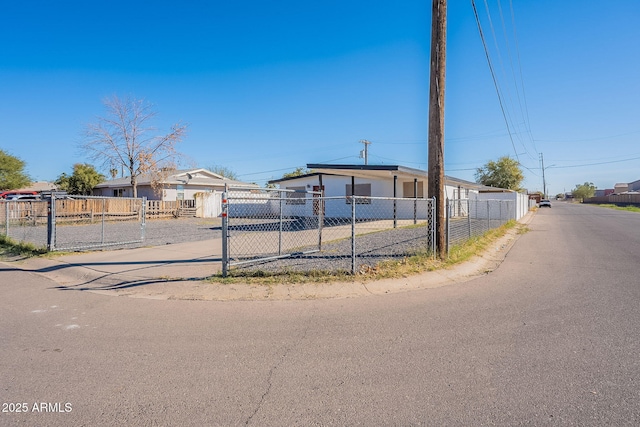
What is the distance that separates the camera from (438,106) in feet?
25.2

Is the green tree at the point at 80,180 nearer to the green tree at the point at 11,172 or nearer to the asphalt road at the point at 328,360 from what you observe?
the green tree at the point at 11,172

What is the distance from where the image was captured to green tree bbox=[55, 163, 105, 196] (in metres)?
35.6

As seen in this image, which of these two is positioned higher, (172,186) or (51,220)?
(172,186)

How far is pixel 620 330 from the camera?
395cm

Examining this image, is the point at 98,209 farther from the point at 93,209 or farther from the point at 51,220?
the point at 51,220

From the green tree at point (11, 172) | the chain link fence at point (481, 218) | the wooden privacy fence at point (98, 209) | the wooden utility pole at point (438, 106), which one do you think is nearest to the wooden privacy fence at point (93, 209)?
the wooden privacy fence at point (98, 209)

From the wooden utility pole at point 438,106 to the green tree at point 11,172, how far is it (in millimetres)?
42927

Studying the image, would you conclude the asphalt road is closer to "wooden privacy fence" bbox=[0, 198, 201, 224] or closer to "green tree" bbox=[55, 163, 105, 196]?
"wooden privacy fence" bbox=[0, 198, 201, 224]

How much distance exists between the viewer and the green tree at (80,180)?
35.6m

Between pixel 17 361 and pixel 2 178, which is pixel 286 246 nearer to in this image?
pixel 17 361

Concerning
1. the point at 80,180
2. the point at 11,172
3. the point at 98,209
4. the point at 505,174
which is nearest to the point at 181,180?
the point at 98,209

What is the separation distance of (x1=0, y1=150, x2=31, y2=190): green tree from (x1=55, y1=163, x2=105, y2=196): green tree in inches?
141

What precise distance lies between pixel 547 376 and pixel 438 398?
3.60 feet

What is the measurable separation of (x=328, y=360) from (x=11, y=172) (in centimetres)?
4498
